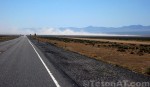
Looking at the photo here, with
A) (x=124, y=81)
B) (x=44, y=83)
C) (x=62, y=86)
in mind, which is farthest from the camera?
(x=124, y=81)

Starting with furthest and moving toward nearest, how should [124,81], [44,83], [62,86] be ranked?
[124,81], [44,83], [62,86]

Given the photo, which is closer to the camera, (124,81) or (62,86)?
(62,86)

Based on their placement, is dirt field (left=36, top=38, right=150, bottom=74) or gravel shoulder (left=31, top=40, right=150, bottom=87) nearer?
gravel shoulder (left=31, top=40, right=150, bottom=87)

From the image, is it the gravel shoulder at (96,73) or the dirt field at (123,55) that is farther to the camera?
the dirt field at (123,55)

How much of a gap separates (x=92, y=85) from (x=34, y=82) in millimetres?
2145

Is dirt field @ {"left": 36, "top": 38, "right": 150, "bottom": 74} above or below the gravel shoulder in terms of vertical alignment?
below

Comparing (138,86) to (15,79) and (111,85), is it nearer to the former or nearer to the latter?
(111,85)

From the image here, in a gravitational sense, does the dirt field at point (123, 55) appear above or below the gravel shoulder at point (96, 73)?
below

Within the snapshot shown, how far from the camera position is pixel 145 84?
10.3 m

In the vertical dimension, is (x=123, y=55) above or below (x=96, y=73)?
below

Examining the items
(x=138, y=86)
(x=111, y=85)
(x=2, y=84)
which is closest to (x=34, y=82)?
(x=2, y=84)

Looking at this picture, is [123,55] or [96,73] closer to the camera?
[96,73]

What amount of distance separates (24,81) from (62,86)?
174 centimetres

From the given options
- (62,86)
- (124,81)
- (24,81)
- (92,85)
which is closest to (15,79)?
(24,81)
